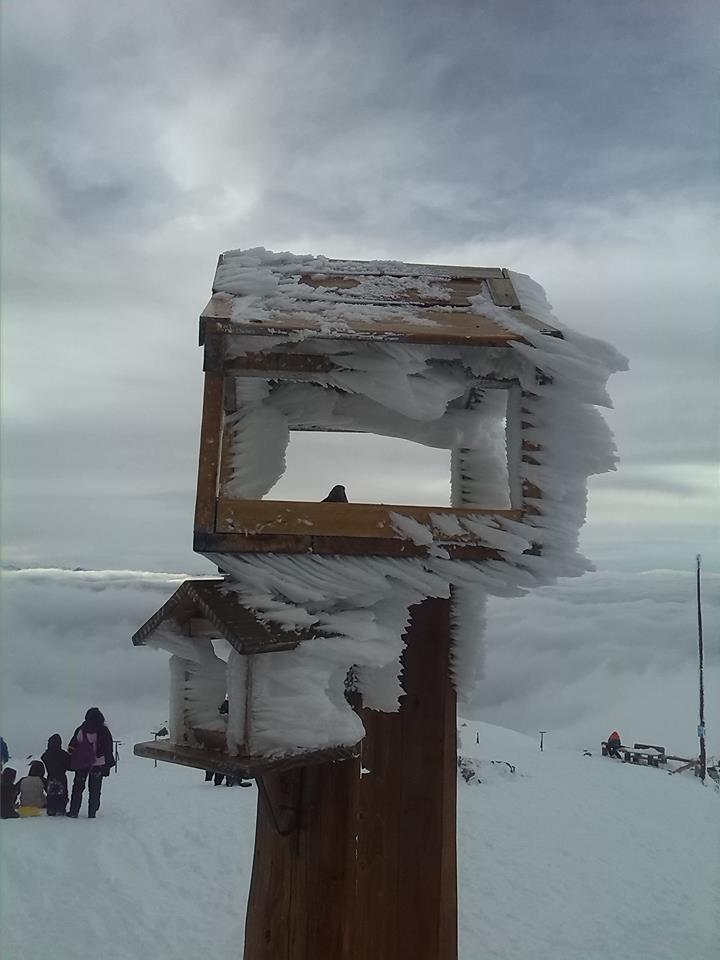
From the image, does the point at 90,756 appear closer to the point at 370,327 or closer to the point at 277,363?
the point at 277,363

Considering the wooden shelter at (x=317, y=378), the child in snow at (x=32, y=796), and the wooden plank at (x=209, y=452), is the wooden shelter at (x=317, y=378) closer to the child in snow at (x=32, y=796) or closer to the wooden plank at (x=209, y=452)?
the wooden plank at (x=209, y=452)

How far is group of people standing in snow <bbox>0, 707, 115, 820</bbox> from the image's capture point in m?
6.88

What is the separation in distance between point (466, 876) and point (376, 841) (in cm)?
491

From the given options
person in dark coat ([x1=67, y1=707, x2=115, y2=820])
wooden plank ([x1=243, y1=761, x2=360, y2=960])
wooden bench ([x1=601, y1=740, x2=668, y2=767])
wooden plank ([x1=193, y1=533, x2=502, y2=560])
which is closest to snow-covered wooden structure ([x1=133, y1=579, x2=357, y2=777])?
wooden plank ([x1=193, y1=533, x2=502, y2=560])

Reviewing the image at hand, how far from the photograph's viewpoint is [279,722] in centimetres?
181

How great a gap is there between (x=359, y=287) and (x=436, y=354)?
0.44 m

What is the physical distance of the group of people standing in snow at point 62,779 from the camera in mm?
6883

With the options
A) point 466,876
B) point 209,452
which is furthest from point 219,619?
point 466,876

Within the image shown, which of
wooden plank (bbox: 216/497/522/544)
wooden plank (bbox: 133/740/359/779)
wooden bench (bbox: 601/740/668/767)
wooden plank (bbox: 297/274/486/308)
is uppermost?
wooden plank (bbox: 297/274/486/308)

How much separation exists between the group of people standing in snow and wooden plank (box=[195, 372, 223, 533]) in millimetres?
5956

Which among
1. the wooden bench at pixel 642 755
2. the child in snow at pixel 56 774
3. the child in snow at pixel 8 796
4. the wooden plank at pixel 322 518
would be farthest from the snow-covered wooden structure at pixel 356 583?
the wooden bench at pixel 642 755

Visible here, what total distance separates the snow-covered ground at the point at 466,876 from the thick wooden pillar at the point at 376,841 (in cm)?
318

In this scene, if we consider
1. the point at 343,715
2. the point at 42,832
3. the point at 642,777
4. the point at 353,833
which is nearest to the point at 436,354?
the point at 343,715

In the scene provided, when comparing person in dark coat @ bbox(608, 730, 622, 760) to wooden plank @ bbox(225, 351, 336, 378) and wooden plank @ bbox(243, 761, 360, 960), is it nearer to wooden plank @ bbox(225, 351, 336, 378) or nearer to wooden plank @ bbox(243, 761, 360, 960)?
wooden plank @ bbox(243, 761, 360, 960)
